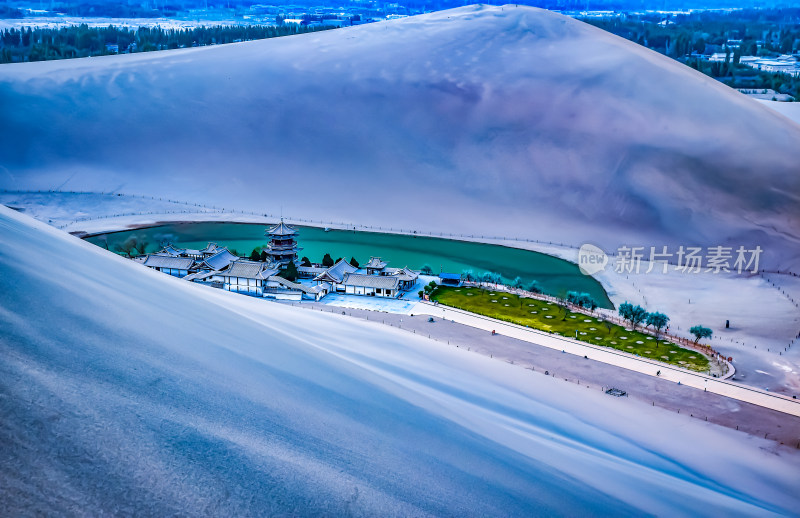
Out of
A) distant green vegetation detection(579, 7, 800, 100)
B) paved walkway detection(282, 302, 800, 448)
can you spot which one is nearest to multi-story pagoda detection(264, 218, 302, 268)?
paved walkway detection(282, 302, 800, 448)

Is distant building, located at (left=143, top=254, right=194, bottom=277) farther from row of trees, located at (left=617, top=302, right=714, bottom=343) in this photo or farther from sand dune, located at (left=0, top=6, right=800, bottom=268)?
row of trees, located at (left=617, top=302, right=714, bottom=343)

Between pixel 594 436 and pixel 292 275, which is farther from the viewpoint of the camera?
pixel 292 275

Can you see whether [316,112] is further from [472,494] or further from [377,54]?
[472,494]

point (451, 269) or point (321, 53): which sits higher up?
point (321, 53)

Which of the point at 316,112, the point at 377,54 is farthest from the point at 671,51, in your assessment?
the point at 316,112

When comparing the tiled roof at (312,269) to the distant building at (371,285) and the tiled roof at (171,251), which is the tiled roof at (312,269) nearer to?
the distant building at (371,285)
